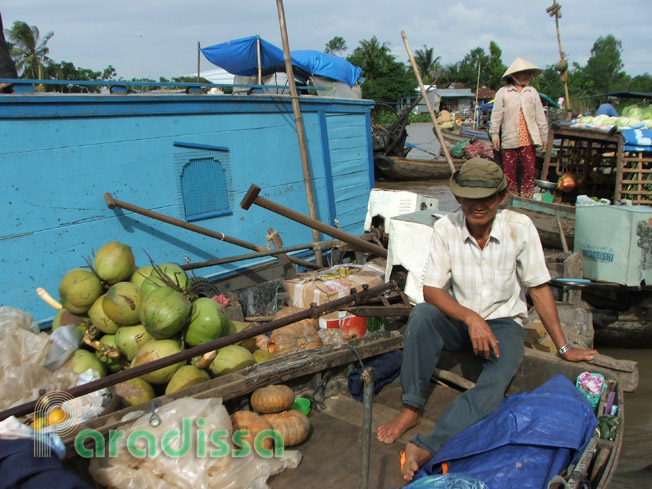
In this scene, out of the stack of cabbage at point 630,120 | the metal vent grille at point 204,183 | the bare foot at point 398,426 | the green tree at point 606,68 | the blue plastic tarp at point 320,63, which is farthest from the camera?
the green tree at point 606,68

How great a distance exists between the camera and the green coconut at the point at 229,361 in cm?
344

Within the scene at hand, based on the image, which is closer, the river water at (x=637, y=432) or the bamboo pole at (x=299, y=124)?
the river water at (x=637, y=432)

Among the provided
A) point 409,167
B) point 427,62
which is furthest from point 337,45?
point 409,167

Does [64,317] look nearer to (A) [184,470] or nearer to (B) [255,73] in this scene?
(A) [184,470]

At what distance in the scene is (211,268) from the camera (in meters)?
5.73

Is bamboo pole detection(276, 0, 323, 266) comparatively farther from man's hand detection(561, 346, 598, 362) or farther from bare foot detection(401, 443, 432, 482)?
bare foot detection(401, 443, 432, 482)

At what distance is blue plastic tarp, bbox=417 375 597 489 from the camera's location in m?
2.24

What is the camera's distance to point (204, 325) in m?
3.46

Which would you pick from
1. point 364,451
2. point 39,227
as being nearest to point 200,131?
point 39,227

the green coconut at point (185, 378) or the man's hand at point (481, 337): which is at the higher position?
the man's hand at point (481, 337)

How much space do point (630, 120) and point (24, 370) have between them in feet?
26.2

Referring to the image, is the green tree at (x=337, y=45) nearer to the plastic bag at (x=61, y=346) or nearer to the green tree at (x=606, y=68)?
the green tree at (x=606, y=68)

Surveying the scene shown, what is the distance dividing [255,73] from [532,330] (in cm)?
693

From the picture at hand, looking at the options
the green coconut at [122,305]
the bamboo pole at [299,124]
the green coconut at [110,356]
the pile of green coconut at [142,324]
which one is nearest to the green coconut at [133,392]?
the pile of green coconut at [142,324]
